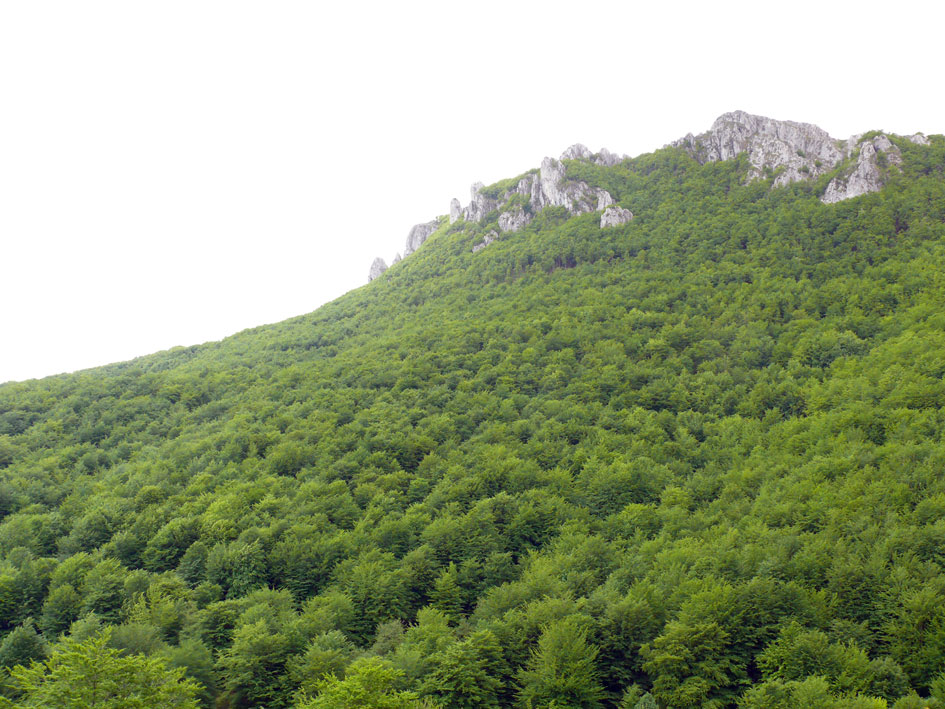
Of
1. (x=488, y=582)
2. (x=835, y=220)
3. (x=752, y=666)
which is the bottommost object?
(x=752, y=666)

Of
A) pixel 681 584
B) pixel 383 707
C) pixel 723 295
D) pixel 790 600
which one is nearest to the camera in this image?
pixel 383 707

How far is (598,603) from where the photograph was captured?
2614cm

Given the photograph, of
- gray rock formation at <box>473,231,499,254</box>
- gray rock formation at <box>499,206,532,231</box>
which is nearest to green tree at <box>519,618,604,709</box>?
gray rock formation at <box>473,231,499,254</box>

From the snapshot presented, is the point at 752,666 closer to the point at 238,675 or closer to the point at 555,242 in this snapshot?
the point at 238,675

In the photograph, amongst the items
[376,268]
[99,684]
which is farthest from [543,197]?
[99,684]

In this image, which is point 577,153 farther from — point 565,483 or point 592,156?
point 565,483

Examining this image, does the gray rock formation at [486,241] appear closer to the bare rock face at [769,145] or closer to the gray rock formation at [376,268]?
the gray rock formation at [376,268]

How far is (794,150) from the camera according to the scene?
86.4m

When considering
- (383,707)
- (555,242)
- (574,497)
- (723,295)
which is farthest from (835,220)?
(383,707)

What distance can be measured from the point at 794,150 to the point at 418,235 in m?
91.2

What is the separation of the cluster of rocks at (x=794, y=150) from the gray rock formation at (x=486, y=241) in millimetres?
47292

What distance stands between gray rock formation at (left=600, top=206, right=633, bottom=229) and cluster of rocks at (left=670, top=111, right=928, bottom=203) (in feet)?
76.1

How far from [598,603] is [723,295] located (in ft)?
178

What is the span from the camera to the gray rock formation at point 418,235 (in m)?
137
